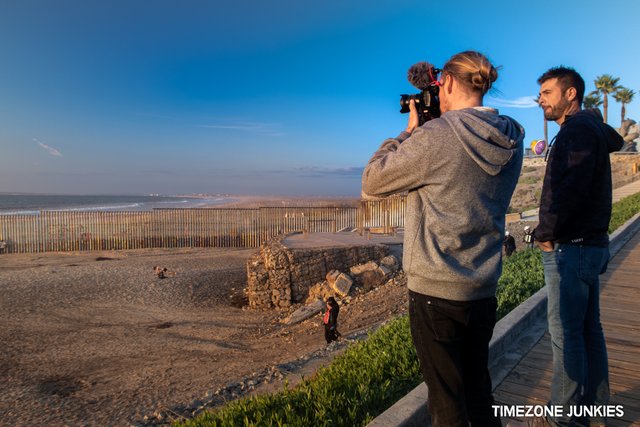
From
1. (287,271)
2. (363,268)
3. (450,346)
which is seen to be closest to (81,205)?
(287,271)

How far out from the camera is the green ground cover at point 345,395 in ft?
7.70

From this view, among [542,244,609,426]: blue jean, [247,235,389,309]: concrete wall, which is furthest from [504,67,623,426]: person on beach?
[247,235,389,309]: concrete wall

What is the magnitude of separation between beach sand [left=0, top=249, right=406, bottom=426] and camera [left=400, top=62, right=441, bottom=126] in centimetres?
360

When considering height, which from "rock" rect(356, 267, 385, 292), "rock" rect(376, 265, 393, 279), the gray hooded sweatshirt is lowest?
"rock" rect(356, 267, 385, 292)

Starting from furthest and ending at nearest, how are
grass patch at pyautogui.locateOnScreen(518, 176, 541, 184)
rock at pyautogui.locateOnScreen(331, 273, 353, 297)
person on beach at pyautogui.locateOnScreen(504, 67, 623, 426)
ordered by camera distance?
grass patch at pyautogui.locateOnScreen(518, 176, 541, 184) < rock at pyautogui.locateOnScreen(331, 273, 353, 297) < person on beach at pyautogui.locateOnScreen(504, 67, 623, 426)

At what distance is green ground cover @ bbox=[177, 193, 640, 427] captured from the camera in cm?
235

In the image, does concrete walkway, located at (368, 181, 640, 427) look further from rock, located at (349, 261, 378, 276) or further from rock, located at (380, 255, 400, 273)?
rock, located at (380, 255, 400, 273)

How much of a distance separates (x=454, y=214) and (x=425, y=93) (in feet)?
1.61

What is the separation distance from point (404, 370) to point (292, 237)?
10.7 metres

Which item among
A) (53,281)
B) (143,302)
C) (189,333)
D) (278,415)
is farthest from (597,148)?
(53,281)

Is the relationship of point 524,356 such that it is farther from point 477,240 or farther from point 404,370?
point 477,240

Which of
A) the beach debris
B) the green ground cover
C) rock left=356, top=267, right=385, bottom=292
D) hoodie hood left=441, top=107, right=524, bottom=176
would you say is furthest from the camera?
the beach debris

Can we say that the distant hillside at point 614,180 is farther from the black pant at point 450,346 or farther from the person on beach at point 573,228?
the black pant at point 450,346

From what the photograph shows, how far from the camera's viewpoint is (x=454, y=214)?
4.30 feet
